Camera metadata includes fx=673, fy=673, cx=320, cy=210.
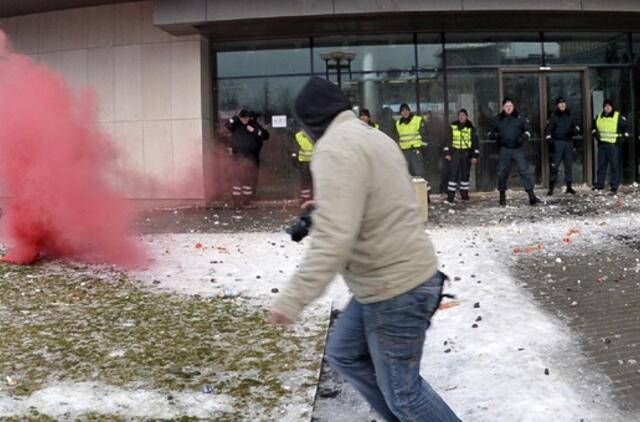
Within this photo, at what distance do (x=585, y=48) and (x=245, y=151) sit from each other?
8158 millimetres

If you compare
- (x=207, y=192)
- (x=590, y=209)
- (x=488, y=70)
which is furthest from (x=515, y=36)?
(x=207, y=192)

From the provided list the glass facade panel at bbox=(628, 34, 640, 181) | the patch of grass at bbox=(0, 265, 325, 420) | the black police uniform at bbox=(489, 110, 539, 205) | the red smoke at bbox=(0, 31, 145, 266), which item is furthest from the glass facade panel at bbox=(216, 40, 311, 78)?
the patch of grass at bbox=(0, 265, 325, 420)

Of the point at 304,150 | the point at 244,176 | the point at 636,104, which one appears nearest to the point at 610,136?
the point at 636,104

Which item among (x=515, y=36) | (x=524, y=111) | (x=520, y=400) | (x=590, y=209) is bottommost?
(x=520, y=400)

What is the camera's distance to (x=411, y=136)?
1406cm

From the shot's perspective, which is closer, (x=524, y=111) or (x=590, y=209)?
Answer: (x=590, y=209)

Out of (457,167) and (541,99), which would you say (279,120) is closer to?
(457,167)

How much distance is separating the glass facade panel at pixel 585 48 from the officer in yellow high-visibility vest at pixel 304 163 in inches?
235

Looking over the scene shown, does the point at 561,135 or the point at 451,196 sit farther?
the point at 561,135

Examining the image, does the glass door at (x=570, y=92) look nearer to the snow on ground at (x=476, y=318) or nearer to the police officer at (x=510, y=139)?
the police officer at (x=510, y=139)

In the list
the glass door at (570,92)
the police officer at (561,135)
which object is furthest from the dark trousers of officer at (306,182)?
the glass door at (570,92)

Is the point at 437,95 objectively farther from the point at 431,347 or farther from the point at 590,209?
the point at 431,347

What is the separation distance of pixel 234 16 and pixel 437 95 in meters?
4.86

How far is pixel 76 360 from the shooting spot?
4867 mm
